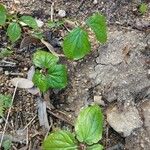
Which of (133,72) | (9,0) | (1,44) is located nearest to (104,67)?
(133,72)

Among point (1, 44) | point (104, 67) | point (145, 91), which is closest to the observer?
point (145, 91)

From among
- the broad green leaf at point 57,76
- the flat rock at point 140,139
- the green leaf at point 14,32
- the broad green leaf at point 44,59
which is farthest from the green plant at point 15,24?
the flat rock at point 140,139

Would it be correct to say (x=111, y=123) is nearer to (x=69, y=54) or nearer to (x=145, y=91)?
(x=145, y=91)

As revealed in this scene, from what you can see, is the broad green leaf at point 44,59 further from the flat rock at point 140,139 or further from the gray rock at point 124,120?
the flat rock at point 140,139

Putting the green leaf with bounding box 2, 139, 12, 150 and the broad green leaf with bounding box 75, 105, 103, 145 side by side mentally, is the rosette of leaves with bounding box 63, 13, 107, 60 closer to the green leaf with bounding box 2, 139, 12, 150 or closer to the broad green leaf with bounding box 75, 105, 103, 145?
the broad green leaf with bounding box 75, 105, 103, 145

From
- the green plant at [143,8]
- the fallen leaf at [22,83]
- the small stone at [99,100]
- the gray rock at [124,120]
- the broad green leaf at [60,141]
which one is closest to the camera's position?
the broad green leaf at [60,141]

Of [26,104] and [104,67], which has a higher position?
[104,67]
